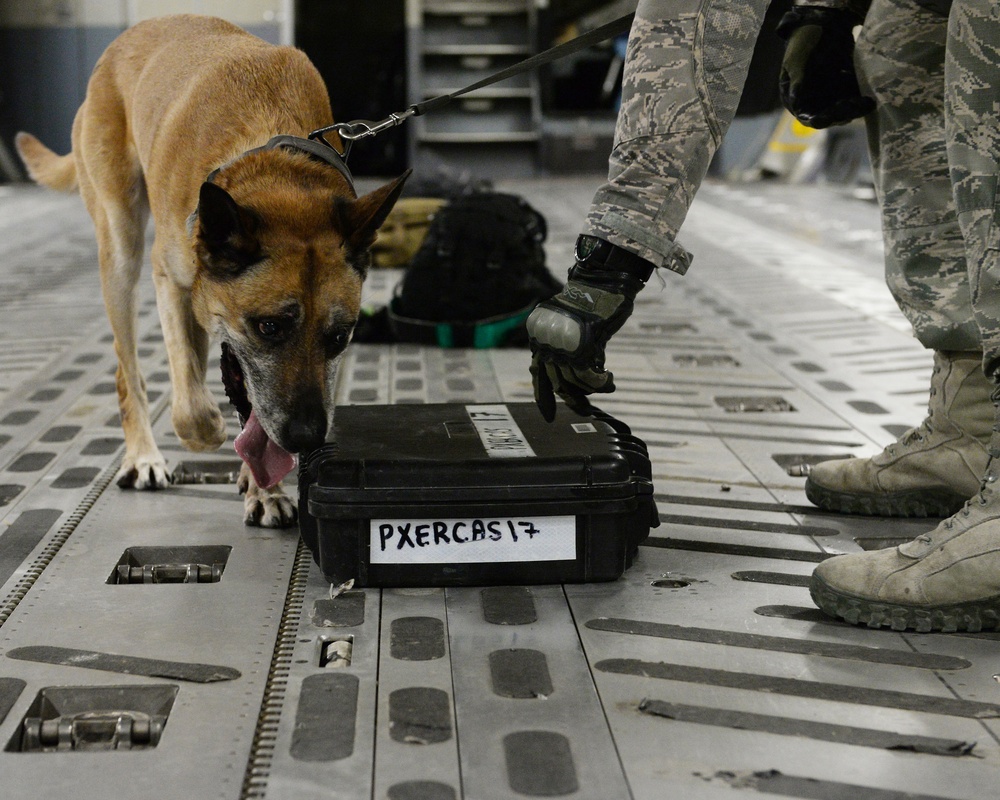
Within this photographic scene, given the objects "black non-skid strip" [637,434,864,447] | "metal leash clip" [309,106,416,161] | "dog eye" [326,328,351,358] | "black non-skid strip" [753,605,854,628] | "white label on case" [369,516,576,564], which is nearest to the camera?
"black non-skid strip" [753,605,854,628]

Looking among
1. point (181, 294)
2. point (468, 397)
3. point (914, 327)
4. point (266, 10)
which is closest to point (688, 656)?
point (914, 327)

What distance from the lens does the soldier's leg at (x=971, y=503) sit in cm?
187

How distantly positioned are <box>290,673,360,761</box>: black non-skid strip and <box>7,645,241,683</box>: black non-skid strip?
0.14m

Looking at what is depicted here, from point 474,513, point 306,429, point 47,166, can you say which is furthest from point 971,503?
point 47,166

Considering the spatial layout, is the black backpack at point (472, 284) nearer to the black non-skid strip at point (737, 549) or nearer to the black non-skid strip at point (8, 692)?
the black non-skid strip at point (737, 549)

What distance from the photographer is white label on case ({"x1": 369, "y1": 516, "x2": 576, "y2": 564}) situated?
2068 millimetres

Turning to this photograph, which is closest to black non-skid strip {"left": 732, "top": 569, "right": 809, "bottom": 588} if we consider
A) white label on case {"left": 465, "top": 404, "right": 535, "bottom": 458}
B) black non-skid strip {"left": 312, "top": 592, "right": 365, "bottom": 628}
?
white label on case {"left": 465, "top": 404, "right": 535, "bottom": 458}

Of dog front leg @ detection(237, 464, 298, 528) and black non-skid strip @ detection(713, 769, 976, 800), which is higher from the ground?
black non-skid strip @ detection(713, 769, 976, 800)

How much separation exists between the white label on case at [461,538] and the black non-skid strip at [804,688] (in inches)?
13.9

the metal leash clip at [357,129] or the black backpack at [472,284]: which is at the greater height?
the metal leash clip at [357,129]

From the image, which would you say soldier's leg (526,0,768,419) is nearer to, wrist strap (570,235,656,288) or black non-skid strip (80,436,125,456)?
wrist strap (570,235,656,288)

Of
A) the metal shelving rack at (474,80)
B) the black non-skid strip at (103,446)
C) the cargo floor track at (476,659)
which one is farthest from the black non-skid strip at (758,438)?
the metal shelving rack at (474,80)

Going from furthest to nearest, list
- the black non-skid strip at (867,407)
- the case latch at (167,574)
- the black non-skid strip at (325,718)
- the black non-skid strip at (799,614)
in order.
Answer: the black non-skid strip at (867,407) < the case latch at (167,574) < the black non-skid strip at (799,614) < the black non-skid strip at (325,718)

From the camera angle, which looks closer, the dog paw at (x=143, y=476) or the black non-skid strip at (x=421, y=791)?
the black non-skid strip at (x=421, y=791)
